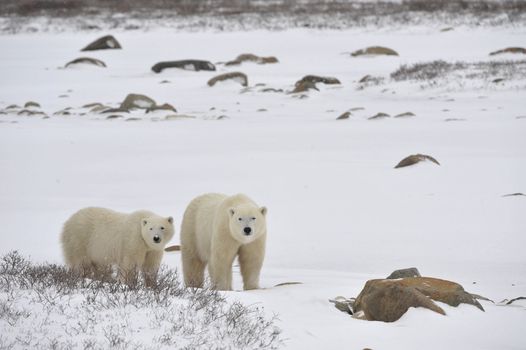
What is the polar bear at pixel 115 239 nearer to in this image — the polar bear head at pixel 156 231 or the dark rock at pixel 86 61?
the polar bear head at pixel 156 231

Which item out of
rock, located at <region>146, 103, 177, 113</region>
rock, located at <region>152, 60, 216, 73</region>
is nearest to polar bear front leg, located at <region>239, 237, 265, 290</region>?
rock, located at <region>146, 103, 177, 113</region>

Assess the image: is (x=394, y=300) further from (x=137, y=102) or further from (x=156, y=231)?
(x=137, y=102)

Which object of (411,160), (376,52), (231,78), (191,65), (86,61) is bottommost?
(411,160)

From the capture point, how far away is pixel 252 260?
20.1 feet

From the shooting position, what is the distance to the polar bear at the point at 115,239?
6.49 metres

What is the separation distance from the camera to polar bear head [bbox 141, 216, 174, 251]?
6.43 metres

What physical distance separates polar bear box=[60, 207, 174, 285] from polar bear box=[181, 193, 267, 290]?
0.25 m

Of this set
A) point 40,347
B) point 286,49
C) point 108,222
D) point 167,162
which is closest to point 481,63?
point 286,49

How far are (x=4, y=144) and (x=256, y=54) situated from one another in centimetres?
1991

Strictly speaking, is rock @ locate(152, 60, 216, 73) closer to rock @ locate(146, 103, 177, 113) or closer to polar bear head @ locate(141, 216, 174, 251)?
rock @ locate(146, 103, 177, 113)

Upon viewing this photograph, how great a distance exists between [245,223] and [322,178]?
5.75 metres

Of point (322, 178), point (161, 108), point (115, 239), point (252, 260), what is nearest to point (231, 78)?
point (161, 108)

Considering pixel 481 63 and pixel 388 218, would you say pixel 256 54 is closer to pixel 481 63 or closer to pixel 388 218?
pixel 481 63

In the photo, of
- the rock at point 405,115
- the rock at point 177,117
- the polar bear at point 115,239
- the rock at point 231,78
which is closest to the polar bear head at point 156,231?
the polar bear at point 115,239
